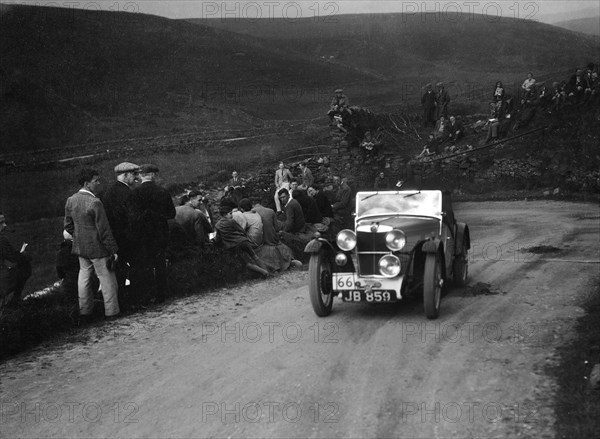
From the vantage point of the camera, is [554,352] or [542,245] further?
[542,245]

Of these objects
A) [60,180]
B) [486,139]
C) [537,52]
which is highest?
[537,52]

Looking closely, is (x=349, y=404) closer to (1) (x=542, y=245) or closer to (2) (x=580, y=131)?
(1) (x=542, y=245)

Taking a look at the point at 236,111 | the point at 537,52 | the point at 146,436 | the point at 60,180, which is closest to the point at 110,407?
the point at 146,436

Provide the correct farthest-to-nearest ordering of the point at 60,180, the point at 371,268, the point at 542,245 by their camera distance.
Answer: the point at 60,180, the point at 542,245, the point at 371,268

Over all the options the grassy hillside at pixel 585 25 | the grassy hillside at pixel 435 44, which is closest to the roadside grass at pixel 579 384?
the grassy hillside at pixel 435 44

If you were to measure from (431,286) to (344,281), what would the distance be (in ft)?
3.76

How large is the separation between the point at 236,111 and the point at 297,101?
5.33m

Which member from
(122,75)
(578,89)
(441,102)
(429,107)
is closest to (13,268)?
(578,89)

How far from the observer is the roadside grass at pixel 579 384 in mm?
5020

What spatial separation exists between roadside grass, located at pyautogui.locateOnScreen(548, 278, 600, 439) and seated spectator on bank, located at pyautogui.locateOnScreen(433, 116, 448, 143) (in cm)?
1839

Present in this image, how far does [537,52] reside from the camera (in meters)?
55.0
